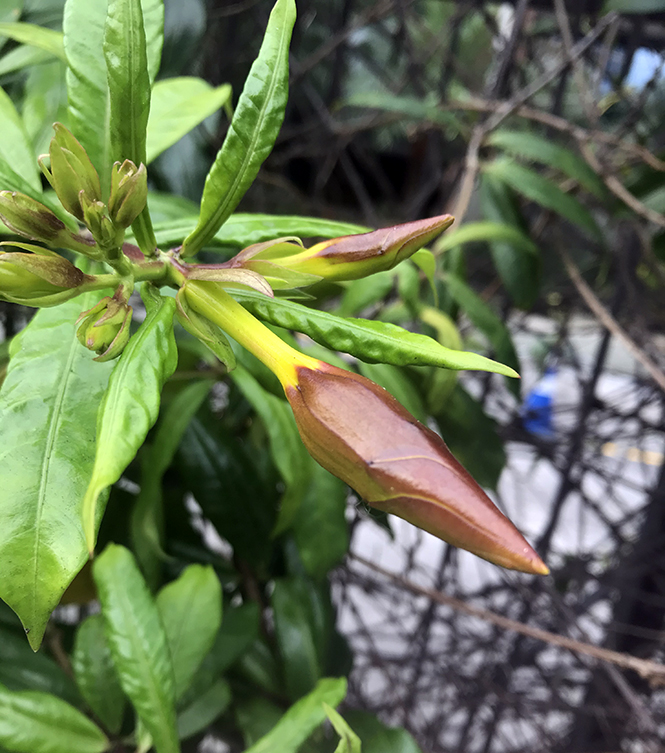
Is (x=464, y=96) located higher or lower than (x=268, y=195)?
higher

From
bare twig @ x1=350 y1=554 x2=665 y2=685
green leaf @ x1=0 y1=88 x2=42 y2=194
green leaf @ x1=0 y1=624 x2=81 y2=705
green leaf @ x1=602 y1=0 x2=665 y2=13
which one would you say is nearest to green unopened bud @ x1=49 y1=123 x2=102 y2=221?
green leaf @ x1=0 y1=88 x2=42 y2=194

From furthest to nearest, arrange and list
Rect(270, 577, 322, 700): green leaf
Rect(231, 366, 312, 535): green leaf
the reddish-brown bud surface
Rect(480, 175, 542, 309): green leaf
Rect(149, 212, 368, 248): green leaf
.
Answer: Rect(480, 175, 542, 309): green leaf < Rect(270, 577, 322, 700): green leaf < Rect(231, 366, 312, 535): green leaf < Rect(149, 212, 368, 248): green leaf < the reddish-brown bud surface

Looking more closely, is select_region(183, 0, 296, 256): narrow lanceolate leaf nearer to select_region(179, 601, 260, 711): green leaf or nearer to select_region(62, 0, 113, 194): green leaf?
select_region(62, 0, 113, 194): green leaf

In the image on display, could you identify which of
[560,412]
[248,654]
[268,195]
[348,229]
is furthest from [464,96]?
[248,654]

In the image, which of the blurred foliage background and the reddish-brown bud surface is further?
the blurred foliage background

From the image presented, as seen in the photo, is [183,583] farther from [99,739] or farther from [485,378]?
[485,378]

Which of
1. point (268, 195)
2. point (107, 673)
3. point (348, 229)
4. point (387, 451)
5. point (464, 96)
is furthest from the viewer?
point (268, 195)
